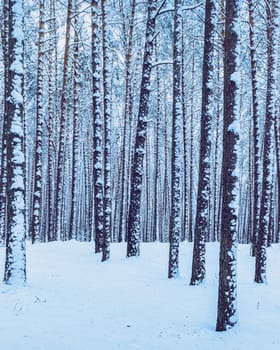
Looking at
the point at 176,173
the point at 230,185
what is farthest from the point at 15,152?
the point at 230,185

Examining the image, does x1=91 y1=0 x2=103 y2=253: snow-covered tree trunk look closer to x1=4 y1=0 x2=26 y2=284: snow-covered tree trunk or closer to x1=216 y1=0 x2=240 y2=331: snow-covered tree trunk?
x1=4 y1=0 x2=26 y2=284: snow-covered tree trunk

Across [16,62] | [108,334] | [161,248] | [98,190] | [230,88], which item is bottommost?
[161,248]

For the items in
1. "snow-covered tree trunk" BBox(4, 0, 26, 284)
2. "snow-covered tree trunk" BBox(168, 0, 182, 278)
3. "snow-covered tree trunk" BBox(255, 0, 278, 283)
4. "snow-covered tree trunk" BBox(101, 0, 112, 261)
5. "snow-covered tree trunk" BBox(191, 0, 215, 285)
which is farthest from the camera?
"snow-covered tree trunk" BBox(101, 0, 112, 261)

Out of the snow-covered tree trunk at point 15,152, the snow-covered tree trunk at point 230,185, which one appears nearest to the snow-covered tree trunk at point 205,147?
the snow-covered tree trunk at point 230,185

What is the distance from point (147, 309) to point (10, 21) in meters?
6.84

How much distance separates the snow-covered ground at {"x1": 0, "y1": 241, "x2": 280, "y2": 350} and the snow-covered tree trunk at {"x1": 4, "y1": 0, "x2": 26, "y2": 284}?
73cm

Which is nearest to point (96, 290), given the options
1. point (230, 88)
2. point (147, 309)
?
point (147, 309)

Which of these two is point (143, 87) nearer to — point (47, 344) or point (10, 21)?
point (10, 21)

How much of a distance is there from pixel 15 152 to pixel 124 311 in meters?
4.16

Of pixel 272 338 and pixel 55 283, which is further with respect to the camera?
pixel 55 283

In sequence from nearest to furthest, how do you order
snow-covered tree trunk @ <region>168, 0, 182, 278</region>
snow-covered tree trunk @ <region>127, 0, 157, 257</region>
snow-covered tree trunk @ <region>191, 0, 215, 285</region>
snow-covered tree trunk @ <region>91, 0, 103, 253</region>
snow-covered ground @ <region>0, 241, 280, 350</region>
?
snow-covered ground @ <region>0, 241, 280, 350</region> → snow-covered tree trunk @ <region>191, 0, 215, 285</region> → snow-covered tree trunk @ <region>168, 0, 182, 278</region> → snow-covered tree trunk @ <region>127, 0, 157, 257</region> → snow-covered tree trunk @ <region>91, 0, 103, 253</region>

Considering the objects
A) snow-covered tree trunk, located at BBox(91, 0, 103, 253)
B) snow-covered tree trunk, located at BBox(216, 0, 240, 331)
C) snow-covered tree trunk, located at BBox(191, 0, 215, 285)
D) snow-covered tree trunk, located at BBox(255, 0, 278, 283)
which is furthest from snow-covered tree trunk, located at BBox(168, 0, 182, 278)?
snow-covered tree trunk, located at BBox(216, 0, 240, 331)

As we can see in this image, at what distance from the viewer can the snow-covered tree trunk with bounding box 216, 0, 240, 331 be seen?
597cm

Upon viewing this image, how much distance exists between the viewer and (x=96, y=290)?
8828 mm
